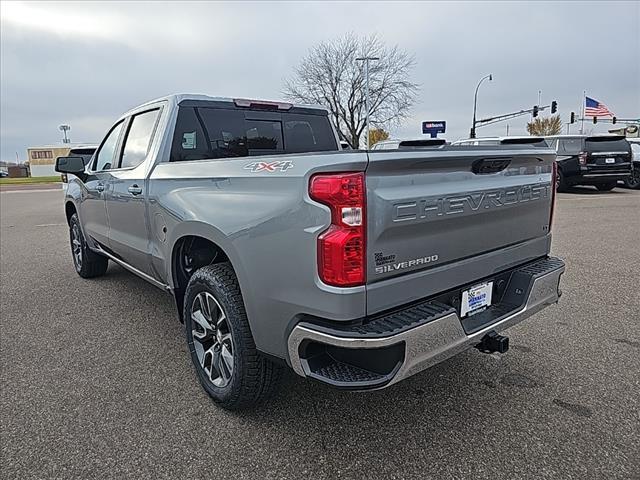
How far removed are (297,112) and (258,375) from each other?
8.04 ft

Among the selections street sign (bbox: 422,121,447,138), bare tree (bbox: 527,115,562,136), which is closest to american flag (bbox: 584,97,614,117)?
street sign (bbox: 422,121,447,138)

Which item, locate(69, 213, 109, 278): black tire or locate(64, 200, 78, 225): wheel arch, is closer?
locate(69, 213, 109, 278): black tire

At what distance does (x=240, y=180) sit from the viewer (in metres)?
2.48

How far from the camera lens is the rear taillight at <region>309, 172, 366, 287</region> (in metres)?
1.97

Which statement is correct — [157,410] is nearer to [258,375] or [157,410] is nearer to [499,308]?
[258,375]

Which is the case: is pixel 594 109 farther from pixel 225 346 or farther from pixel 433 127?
pixel 225 346

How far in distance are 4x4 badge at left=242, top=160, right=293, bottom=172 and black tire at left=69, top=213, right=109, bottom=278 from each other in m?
3.77

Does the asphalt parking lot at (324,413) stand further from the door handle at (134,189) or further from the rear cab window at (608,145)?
the rear cab window at (608,145)

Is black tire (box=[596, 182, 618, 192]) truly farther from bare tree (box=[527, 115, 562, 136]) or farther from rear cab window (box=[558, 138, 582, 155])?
bare tree (box=[527, 115, 562, 136])

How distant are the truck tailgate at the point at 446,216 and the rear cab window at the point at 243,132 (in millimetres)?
1949

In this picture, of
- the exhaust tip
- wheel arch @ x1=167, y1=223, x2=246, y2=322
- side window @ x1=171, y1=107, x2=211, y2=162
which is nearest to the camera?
the exhaust tip

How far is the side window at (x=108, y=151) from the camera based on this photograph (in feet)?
14.9

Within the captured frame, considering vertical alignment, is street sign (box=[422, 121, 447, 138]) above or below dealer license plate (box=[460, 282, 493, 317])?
above

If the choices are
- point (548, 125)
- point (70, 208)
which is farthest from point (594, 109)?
point (70, 208)
